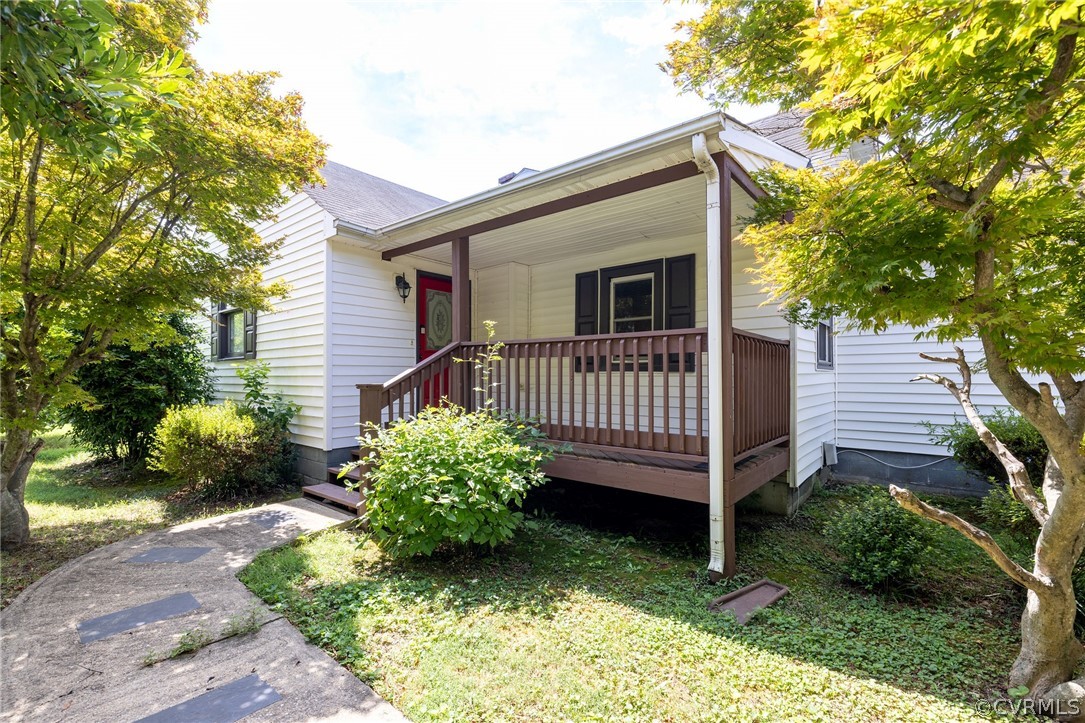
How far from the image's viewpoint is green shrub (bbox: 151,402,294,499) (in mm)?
5789

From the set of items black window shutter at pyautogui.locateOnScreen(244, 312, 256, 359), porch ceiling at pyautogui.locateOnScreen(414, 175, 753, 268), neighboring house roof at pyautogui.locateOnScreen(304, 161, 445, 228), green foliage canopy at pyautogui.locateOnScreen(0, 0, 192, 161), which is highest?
neighboring house roof at pyautogui.locateOnScreen(304, 161, 445, 228)

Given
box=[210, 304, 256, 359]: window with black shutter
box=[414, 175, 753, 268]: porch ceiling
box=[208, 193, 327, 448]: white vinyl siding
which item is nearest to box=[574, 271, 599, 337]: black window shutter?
box=[414, 175, 753, 268]: porch ceiling

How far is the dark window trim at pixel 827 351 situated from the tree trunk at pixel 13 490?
823 cm

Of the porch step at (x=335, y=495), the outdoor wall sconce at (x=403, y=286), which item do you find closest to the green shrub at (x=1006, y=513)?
the porch step at (x=335, y=495)

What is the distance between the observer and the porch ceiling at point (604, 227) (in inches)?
188

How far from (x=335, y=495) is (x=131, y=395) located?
4.41 metres

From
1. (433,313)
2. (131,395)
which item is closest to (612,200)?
(433,313)

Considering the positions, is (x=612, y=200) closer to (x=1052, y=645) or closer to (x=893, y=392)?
(x=1052, y=645)

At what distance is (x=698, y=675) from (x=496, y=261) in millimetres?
Result: 5870

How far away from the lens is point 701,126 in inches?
135

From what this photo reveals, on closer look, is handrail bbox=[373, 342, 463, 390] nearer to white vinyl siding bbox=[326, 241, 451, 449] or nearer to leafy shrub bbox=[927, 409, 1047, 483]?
white vinyl siding bbox=[326, 241, 451, 449]

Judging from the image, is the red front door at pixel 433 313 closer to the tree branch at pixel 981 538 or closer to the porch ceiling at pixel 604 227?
the porch ceiling at pixel 604 227

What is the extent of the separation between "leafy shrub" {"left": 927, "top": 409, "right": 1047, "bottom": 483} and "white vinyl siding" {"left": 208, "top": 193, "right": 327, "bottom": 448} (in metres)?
7.62

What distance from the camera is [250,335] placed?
309 inches
